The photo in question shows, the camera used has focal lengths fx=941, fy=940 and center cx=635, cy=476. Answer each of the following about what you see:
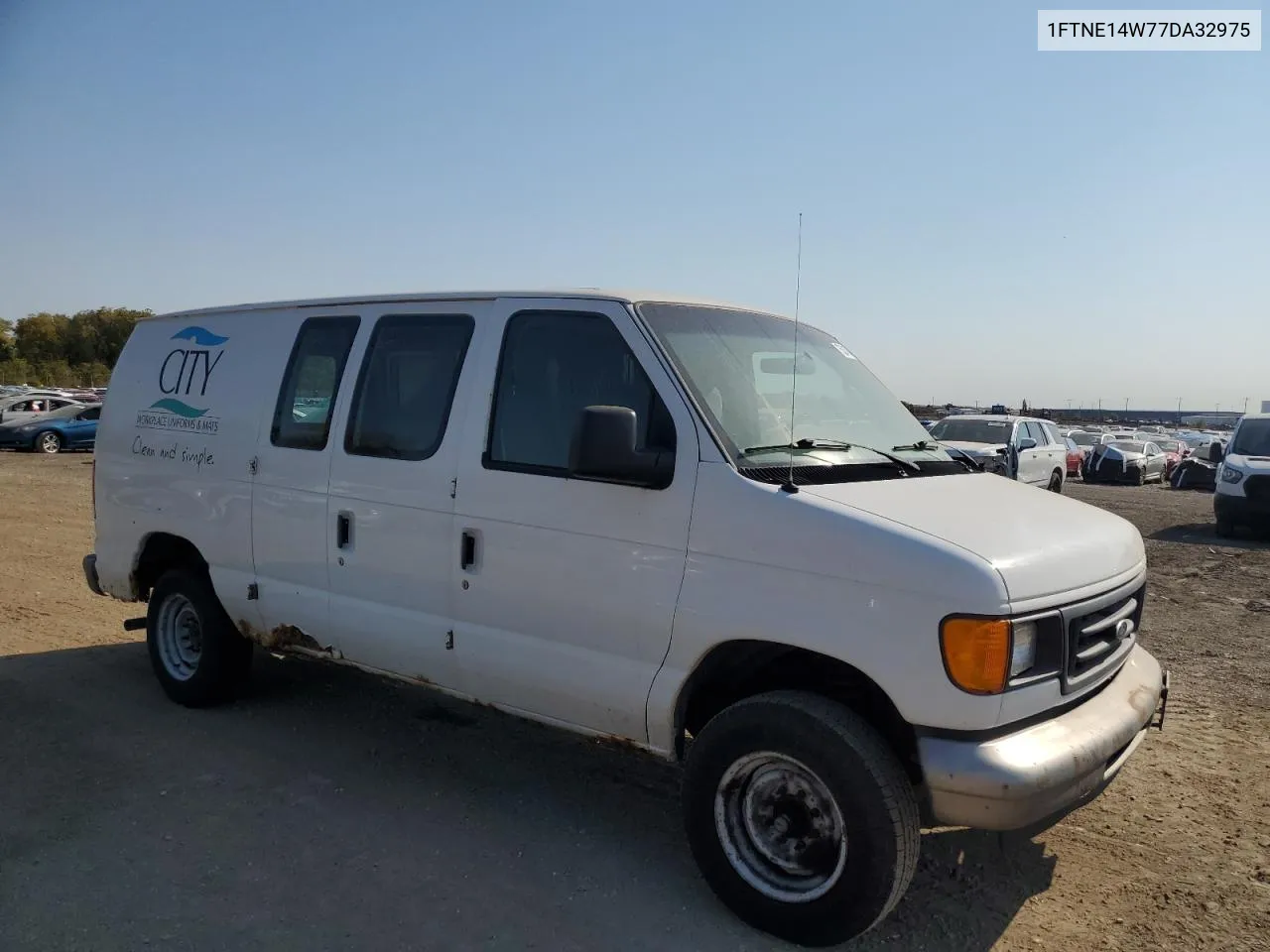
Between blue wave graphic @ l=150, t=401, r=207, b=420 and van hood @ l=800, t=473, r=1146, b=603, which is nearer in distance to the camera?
van hood @ l=800, t=473, r=1146, b=603

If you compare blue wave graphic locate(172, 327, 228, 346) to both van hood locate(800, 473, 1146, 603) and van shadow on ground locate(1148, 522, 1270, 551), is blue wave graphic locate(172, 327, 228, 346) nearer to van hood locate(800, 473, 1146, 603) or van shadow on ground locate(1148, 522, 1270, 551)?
van hood locate(800, 473, 1146, 603)

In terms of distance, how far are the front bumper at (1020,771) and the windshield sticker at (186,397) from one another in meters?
4.29

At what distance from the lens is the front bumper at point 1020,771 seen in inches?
115

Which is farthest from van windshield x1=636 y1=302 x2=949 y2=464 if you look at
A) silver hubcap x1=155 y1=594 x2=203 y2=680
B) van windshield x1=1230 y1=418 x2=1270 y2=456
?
van windshield x1=1230 y1=418 x2=1270 y2=456

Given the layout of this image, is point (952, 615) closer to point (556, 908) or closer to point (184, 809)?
point (556, 908)

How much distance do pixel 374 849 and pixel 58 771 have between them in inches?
75.0

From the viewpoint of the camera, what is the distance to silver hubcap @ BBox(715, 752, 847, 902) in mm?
3283

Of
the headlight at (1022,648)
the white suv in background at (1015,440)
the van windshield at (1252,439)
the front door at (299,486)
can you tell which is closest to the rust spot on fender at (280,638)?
the front door at (299,486)

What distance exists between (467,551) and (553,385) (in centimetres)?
83

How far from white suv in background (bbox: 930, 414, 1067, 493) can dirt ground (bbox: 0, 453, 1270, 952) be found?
39.1 ft

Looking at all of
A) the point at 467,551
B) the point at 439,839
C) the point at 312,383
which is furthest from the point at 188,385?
the point at 439,839

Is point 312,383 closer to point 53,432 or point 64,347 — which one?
point 53,432

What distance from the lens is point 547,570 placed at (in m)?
3.88

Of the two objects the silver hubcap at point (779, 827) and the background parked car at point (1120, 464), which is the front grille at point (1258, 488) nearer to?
the silver hubcap at point (779, 827)
